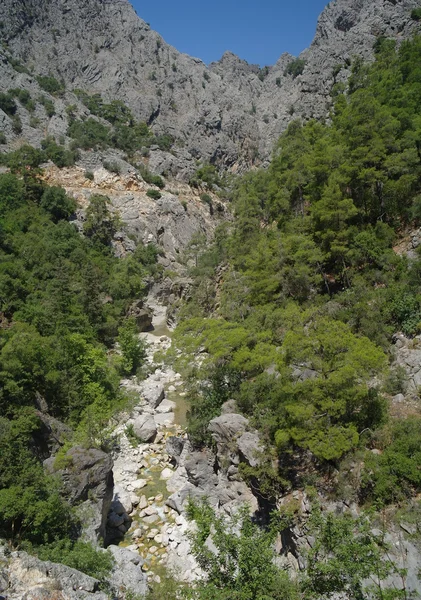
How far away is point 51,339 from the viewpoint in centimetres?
2614

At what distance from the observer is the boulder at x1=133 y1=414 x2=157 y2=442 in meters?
26.0

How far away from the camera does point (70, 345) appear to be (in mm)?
27234

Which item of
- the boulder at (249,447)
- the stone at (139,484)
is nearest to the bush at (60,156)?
the stone at (139,484)

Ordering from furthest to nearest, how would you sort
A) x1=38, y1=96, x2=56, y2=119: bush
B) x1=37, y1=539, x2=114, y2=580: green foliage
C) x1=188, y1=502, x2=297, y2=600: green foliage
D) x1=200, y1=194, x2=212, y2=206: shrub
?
x1=200, y1=194, x2=212, y2=206: shrub < x1=38, y1=96, x2=56, y2=119: bush < x1=37, y1=539, x2=114, y2=580: green foliage < x1=188, y1=502, x2=297, y2=600: green foliage

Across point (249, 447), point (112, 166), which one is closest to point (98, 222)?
point (112, 166)

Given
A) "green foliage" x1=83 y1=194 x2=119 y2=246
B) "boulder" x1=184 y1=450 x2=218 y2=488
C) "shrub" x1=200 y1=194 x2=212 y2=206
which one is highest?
"shrub" x1=200 y1=194 x2=212 y2=206

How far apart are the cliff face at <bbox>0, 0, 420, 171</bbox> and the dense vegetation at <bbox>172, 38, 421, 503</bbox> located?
47537 mm

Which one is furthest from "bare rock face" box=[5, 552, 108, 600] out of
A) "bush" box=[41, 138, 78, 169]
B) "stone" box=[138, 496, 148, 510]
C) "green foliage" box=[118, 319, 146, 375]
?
"bush" box=[41, 138, 78, 169]

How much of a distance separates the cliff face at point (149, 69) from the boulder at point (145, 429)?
213 ft

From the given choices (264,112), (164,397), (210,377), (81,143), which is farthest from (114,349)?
(264,112)

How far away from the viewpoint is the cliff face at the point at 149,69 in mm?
84562

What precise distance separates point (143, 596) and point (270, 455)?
6.82 metres

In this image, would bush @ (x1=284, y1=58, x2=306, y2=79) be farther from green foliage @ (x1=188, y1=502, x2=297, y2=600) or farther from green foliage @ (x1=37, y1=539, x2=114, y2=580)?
green foliage @ (x1=188, y1=502, x2=297, y2=600)

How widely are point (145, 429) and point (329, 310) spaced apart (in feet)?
46.7
